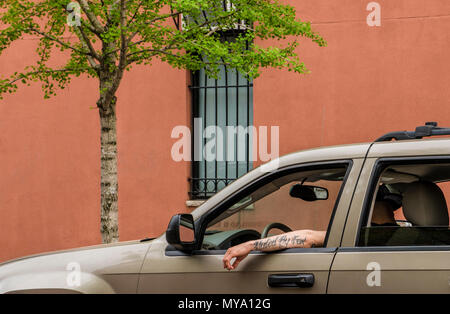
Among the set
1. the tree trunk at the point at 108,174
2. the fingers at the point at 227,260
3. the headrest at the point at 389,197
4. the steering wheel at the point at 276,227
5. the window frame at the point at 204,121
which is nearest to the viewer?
the fingers at the point at 227,260

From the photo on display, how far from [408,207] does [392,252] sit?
18.4 inches

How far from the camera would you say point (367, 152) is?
3.00 m

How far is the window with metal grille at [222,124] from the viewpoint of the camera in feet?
33.3

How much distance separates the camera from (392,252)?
2.80 m

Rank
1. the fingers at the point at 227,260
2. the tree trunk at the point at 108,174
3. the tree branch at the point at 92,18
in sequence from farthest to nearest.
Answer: the tree trunk at the point at 108,174
the tree branch at the point at 92,18
the fingers at the point at 227,260

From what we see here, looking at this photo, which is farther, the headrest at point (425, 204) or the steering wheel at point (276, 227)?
the steering wheel at point (276, 227)

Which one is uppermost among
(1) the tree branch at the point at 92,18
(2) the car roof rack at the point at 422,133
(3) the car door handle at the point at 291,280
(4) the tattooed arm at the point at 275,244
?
(1) the tree branch at the point at 92,18

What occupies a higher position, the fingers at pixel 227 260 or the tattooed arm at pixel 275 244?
the tattooed arm at pixel 275 244

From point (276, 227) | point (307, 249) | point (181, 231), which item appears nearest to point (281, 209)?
point (276, 227)

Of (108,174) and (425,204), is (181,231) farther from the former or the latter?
(108,174)

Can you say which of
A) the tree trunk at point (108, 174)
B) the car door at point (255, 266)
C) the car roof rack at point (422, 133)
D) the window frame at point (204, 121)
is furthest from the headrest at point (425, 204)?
the window frame at point (204, 121)

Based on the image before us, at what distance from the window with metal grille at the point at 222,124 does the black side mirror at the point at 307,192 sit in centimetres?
675

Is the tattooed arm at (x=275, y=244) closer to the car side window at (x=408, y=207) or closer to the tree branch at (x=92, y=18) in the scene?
the car side window at (x=408, y=207)
